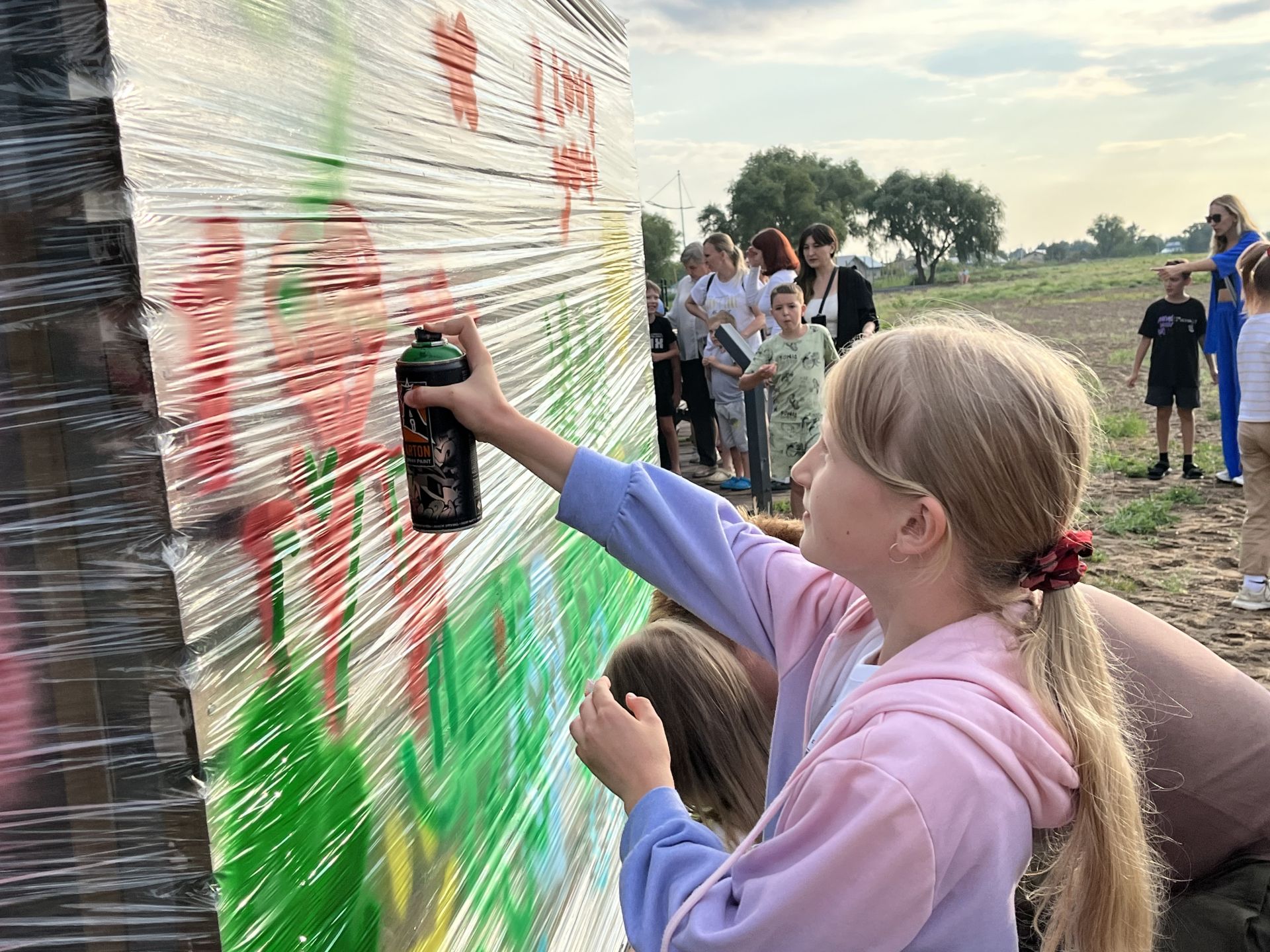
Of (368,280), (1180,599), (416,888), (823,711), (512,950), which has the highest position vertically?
(368,280)

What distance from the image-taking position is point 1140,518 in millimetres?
7016

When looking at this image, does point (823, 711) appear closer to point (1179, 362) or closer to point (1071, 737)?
point (1071, 737)

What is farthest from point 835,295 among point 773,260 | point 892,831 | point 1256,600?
point 892,831

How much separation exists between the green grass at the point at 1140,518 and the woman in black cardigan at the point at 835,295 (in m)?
2.35

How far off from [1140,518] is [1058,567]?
21.0ft

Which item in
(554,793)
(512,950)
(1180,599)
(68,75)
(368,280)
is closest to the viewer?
(68,75)

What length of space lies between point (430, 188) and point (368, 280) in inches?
11.0

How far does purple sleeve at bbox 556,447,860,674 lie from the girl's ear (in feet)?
1.13

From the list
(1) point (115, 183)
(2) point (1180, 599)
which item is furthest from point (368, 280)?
(2) point (1180, 599)

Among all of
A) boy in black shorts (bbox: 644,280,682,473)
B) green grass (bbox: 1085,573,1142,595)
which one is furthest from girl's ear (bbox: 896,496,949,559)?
boy in black shorts (bbox: 644,280,682,473)

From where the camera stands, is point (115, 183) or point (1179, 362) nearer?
point (115, 183)

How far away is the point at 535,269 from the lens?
2.17 metres

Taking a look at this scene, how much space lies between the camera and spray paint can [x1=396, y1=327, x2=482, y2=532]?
131 centimetres

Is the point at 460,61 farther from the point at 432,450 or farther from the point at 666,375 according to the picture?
the point at 666,375
